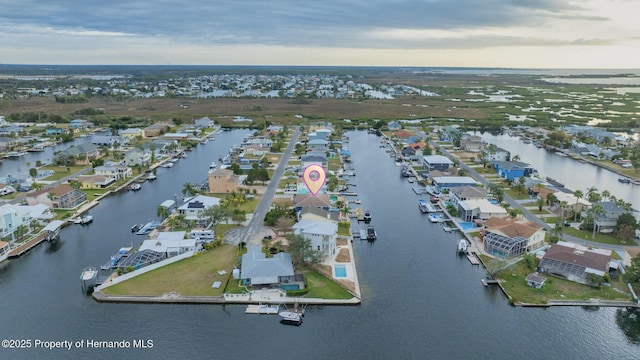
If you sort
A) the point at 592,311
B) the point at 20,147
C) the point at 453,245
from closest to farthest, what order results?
the point at 592,311 → the point at 453,245 → the point at 20,147

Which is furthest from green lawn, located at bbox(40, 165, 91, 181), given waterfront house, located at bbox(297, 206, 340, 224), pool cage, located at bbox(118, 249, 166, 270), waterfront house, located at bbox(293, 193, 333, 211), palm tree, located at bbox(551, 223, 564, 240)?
palm tree, located at bbox(551, 223, 564, 240)

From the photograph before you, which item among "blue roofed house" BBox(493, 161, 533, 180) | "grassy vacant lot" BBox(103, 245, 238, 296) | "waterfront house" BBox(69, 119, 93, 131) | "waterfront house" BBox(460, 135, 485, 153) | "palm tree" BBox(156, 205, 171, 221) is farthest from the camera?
"waterfront house" BBox(69, 119, 93, 131)

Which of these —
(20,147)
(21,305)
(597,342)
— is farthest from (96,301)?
(20,147)

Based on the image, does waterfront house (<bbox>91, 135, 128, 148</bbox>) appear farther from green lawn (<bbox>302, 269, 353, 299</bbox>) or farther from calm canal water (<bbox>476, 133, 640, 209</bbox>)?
calm canal water (<bbox>476, 133, 640, 209</bbox>)

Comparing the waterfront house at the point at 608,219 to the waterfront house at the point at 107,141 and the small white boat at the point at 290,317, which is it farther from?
the waterfront house at the point at 107,141

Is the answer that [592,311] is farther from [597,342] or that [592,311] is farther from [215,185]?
[215,185]

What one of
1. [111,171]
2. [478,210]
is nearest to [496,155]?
[478,210]

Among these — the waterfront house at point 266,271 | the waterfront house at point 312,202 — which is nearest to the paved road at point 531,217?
the waterfront house at point 312,202
